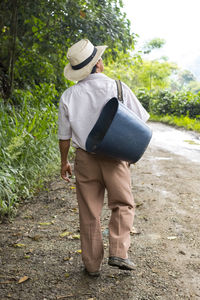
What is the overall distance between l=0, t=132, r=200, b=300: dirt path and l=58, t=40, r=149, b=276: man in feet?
0.73

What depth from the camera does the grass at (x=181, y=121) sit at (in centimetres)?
1643

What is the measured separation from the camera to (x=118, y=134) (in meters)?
2.76

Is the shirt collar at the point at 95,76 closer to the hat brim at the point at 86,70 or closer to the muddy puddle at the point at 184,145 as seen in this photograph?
the hat brim at the point at 86,70

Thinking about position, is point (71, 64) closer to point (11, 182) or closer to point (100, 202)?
point (100, 202)

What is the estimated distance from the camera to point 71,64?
3.13 meters

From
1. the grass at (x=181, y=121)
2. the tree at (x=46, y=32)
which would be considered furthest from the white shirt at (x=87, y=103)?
the grass at (x=181, y=121)

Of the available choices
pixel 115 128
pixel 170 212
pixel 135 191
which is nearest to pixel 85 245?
pixel 115 128

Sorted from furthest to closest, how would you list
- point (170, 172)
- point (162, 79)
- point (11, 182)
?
point (162, 79) → point (170, 172) → point (11, 182)

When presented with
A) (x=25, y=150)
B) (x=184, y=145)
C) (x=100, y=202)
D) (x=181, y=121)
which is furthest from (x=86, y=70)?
(x=181, y=121)

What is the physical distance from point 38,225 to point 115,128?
2240 millimetres

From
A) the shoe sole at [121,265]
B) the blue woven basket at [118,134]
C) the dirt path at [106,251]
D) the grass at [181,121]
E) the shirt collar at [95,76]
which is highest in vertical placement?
the shirt collar at [95,76]

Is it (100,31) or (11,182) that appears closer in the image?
(11,182)

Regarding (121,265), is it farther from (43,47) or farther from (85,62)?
(43,47)

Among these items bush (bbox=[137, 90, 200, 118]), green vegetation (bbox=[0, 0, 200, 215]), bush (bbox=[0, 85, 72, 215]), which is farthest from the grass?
bush (bbox=[0, 85, 72, 215])
